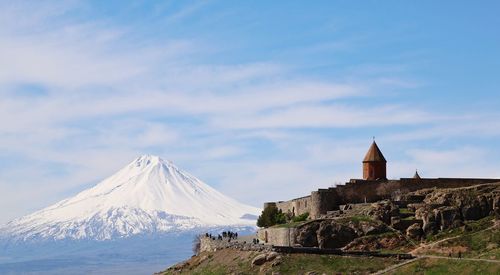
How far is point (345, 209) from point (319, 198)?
316cm

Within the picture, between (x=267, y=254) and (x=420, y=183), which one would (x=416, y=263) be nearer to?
(x=267, y=254)

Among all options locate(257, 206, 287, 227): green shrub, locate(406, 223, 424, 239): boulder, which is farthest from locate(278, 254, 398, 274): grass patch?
locate(257, 206, 287, 227): green shrub

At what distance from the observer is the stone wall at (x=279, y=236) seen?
66000 millimetres

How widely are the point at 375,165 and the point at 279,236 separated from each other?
14940 mm

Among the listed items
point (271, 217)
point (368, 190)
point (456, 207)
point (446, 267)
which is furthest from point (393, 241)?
point (271, 217)

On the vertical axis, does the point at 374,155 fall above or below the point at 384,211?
above

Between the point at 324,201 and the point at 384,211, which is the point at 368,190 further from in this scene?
the point at 384,211

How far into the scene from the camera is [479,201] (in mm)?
65750

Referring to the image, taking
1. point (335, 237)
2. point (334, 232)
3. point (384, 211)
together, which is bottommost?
point (335, 237)

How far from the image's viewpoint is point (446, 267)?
54.4 meters

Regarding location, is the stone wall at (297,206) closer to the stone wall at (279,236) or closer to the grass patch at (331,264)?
the stone wall at (279,236)

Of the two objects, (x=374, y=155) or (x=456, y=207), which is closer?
(x=456, y=207)

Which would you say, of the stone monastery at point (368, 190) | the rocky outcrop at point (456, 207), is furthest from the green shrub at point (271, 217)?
the rocky outcrop at point (456, 207)

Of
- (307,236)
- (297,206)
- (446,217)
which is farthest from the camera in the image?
(297,206)
